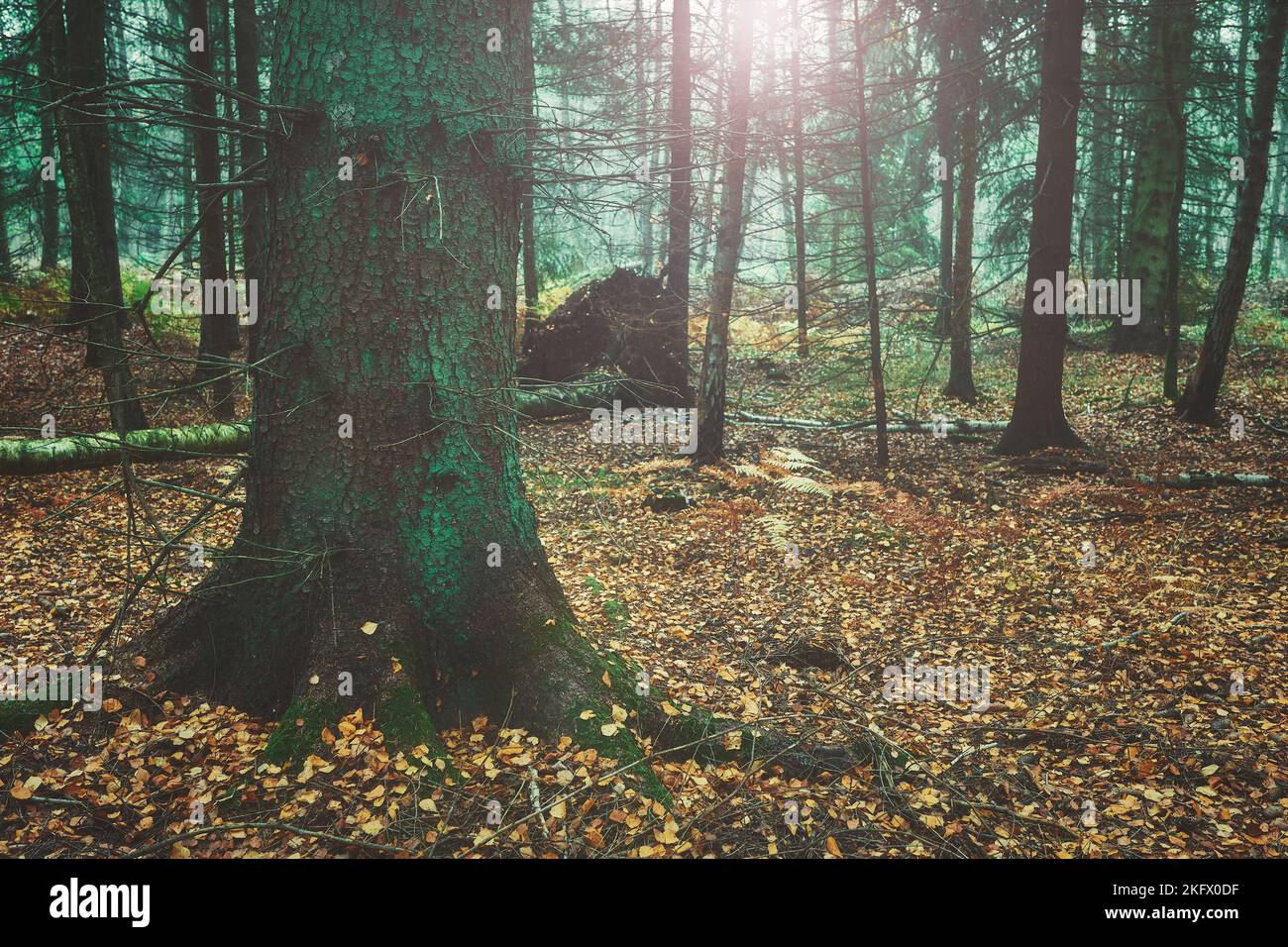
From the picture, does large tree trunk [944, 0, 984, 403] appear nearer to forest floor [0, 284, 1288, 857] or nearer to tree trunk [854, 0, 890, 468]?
tree trunk [854, 0, 890, 468]

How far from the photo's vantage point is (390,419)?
3.66m

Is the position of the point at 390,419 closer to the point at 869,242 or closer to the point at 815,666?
→ the point at 815,666

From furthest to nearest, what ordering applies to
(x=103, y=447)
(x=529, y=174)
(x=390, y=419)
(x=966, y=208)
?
(x=966, y=208) < (x=103, y=447) < (x=529, y=174) < (x=390, y=419)

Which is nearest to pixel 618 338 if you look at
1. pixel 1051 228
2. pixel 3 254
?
pixel 1051 228

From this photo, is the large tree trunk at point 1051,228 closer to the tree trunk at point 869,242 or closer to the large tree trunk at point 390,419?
the tree trunk at point 869,242

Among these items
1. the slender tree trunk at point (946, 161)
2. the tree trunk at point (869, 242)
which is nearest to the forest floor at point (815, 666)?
the tree trunk at point (869, 242)

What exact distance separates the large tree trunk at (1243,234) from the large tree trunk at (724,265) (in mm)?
6301

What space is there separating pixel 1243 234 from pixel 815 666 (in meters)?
9.17

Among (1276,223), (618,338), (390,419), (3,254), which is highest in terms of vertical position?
(1276,223)

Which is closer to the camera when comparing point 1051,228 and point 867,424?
point 1051,228

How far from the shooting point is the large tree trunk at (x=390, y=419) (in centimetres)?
355

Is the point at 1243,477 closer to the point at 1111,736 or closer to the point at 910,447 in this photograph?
the point at 910,447

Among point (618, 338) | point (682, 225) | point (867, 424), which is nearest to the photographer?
point (682, 225)
